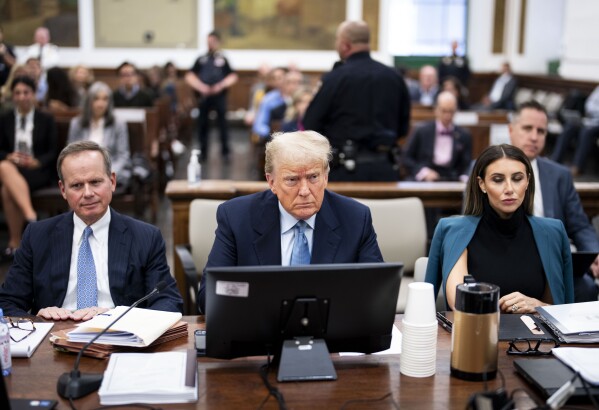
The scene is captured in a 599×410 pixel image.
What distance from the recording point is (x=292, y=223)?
115 inches

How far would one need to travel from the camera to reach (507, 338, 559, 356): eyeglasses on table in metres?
2.37

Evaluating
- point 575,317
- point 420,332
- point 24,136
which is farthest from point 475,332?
point 24,136

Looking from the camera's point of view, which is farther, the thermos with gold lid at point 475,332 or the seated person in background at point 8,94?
the seated person in background at point 8,94

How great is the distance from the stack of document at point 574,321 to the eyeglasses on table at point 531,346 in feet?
0.16

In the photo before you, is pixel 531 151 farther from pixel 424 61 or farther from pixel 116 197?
pixel 424 61

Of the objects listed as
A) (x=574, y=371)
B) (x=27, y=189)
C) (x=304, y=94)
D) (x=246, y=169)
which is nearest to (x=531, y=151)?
(x=574, y=371)

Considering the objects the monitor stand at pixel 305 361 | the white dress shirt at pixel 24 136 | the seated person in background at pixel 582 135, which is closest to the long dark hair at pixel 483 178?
the monitor stand at pixel 305 361

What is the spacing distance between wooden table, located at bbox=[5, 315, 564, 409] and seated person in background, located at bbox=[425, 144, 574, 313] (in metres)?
0.80

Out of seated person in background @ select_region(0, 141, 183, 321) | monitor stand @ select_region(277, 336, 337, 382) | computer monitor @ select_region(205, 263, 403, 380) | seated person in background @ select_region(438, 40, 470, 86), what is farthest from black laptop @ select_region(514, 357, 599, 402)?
seated person in background @ select_region(438, 40, 470, 86)

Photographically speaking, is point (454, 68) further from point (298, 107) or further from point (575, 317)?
point (575, 317)

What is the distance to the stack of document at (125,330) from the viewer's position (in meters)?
2.33

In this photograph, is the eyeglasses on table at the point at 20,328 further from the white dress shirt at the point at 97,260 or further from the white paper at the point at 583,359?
the white paper at the point at 583,359

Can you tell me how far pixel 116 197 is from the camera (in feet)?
21.9

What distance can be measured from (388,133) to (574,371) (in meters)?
3.32
